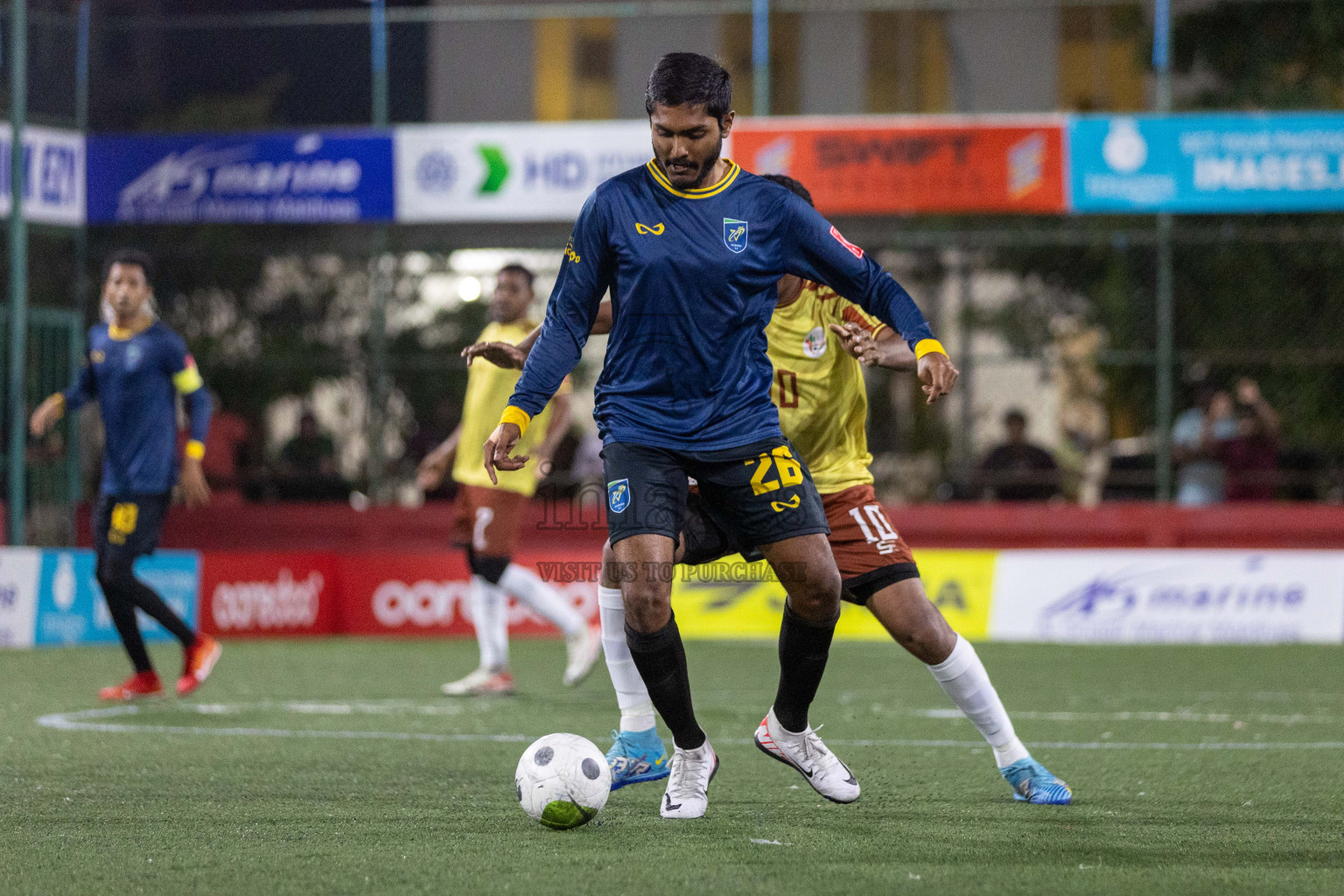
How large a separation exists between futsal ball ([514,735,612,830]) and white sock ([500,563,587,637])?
4354mm

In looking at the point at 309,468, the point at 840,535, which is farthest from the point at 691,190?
the point at 309,468

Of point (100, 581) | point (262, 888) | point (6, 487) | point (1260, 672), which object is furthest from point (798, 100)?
point (262, 888)

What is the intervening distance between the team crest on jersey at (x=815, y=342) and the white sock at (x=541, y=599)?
3.94m

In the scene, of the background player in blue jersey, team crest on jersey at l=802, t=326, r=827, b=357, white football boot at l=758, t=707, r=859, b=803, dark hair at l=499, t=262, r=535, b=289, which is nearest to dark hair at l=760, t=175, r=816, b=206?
team crest on jersey at l=802, t=326, r=827, b=357

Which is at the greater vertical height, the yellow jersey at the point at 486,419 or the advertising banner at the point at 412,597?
the yellow jersey at the point at 486,419

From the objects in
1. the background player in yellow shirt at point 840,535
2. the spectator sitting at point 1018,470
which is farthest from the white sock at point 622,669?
the spectator sitting at point 1018,470

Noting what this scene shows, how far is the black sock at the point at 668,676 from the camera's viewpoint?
195 inches

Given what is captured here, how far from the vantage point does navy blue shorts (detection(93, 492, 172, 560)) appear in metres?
8.55

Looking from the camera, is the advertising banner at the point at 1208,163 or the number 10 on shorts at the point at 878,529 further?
the advertising banner at the point at 1208,163

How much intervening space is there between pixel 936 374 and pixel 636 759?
1677 millimetres

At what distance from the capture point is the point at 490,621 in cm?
931

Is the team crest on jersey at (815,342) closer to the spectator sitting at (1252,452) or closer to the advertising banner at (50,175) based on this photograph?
the spectator sitting at (1252,452)

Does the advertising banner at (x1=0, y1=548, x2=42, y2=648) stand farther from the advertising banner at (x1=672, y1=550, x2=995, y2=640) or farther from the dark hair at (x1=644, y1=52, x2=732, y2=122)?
the dark hair at (x1=644, y1=52, x2=732, y2=122)

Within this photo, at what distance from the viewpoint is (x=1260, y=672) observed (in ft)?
34.5
